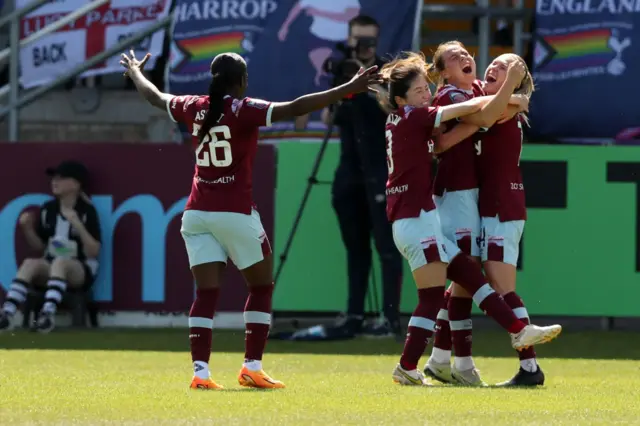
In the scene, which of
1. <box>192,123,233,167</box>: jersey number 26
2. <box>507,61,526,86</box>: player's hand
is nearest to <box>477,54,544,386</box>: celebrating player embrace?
<box>507,61,526,86</box>: player's hand

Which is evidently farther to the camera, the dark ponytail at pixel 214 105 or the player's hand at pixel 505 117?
the player's hand at pixel 505 117

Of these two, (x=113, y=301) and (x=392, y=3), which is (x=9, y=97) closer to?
(x=113, y=301)

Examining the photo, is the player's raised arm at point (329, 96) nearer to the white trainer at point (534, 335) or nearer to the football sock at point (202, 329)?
the football sock at point (202, 329)

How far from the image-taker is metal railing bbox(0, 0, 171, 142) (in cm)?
1414

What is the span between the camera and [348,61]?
1171cm

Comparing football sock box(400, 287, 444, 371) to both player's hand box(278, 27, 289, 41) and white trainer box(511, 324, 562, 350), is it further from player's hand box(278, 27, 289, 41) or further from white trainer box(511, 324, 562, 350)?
player's hand box(278, 27, 289, 41)

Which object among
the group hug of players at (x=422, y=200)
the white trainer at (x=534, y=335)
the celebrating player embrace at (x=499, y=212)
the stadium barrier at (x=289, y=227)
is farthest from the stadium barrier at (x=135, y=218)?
the white trainer at (x=534, y=335)

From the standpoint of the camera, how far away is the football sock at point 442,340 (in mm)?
8422

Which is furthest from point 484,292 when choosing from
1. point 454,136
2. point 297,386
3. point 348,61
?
point 348,61

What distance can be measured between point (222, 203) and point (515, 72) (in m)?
1.67

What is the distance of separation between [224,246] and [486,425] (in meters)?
2.28

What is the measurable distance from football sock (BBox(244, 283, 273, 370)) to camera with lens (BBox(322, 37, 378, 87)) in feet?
12.5

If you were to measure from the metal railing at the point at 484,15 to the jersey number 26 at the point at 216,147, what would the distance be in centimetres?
583

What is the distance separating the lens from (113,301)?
12.8 m
